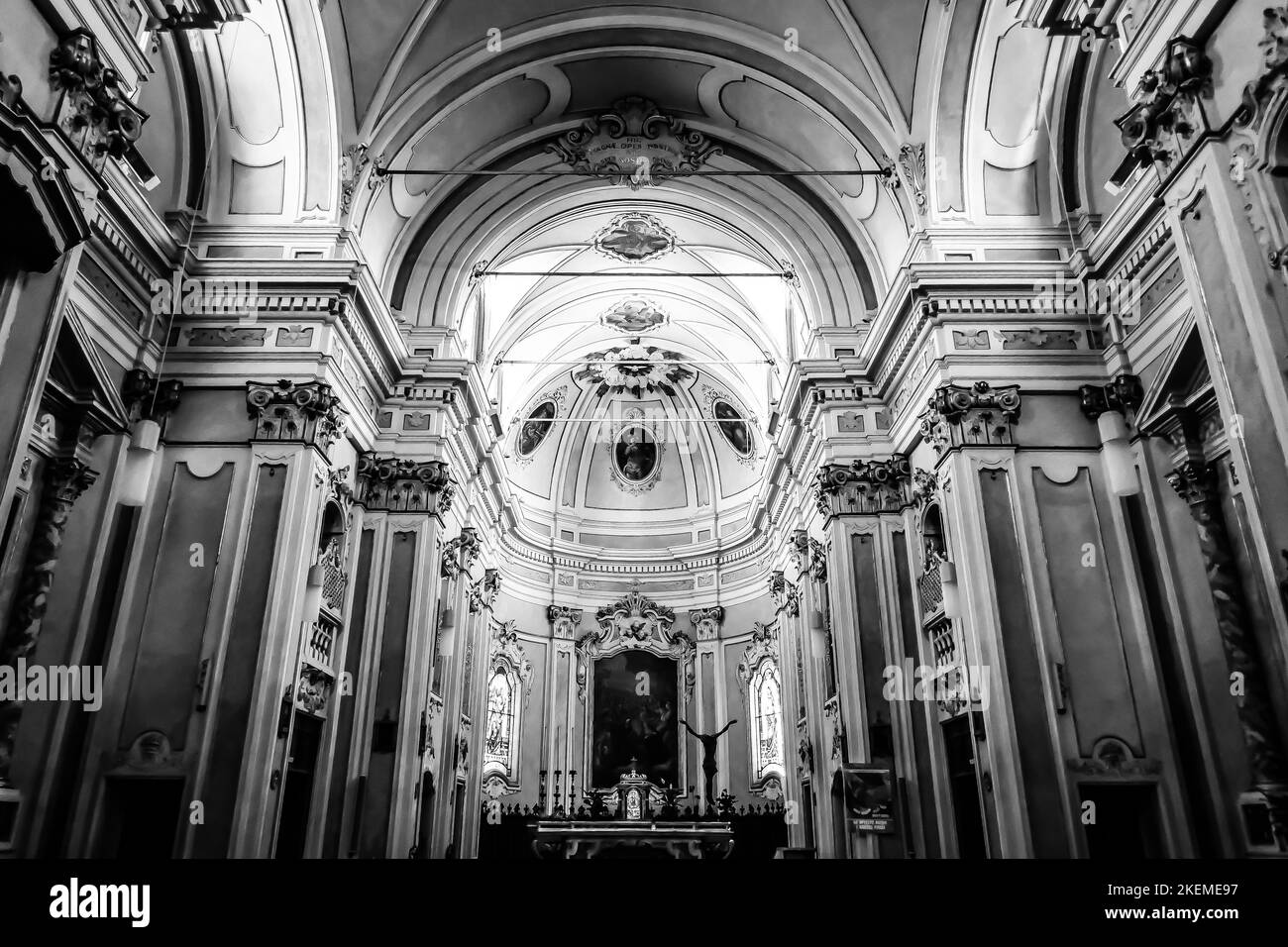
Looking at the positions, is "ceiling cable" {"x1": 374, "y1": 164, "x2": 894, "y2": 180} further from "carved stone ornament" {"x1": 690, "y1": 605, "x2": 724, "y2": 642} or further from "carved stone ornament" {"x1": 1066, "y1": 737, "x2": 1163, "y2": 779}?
"carved stone ornament" {"x1": 690, "y1": 605, "x2": 724, "y2": 642}

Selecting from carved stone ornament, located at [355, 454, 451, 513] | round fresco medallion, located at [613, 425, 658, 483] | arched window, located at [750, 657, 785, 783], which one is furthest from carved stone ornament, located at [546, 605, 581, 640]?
carved stone ornament, located at [355, 454, 451, 513]

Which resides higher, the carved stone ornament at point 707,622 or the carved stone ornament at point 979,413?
the carved stone ornament at point 707,622

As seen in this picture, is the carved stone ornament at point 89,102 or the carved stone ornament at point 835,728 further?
the carved stone ornament at point 835,728

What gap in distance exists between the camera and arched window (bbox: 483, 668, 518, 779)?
64.9ft

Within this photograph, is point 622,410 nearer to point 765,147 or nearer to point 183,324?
point 765,147

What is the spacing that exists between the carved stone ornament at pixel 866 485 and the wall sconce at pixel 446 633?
600cm

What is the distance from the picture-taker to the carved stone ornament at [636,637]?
22000mm

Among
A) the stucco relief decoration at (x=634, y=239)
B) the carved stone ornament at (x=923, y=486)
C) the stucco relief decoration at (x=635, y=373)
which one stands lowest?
the carved stone ornament at (x=923, y=486)

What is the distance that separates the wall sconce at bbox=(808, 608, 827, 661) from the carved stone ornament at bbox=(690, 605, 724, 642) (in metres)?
7.94

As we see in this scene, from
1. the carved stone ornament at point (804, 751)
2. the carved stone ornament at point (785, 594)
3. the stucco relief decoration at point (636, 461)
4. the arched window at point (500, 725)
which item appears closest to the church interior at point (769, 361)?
the carved stone ornament at point (804, 751)

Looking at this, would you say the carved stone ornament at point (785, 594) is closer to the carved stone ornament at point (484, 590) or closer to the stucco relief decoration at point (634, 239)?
the carved stone ornament at point (484, 590)

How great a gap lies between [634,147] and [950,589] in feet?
27.2
